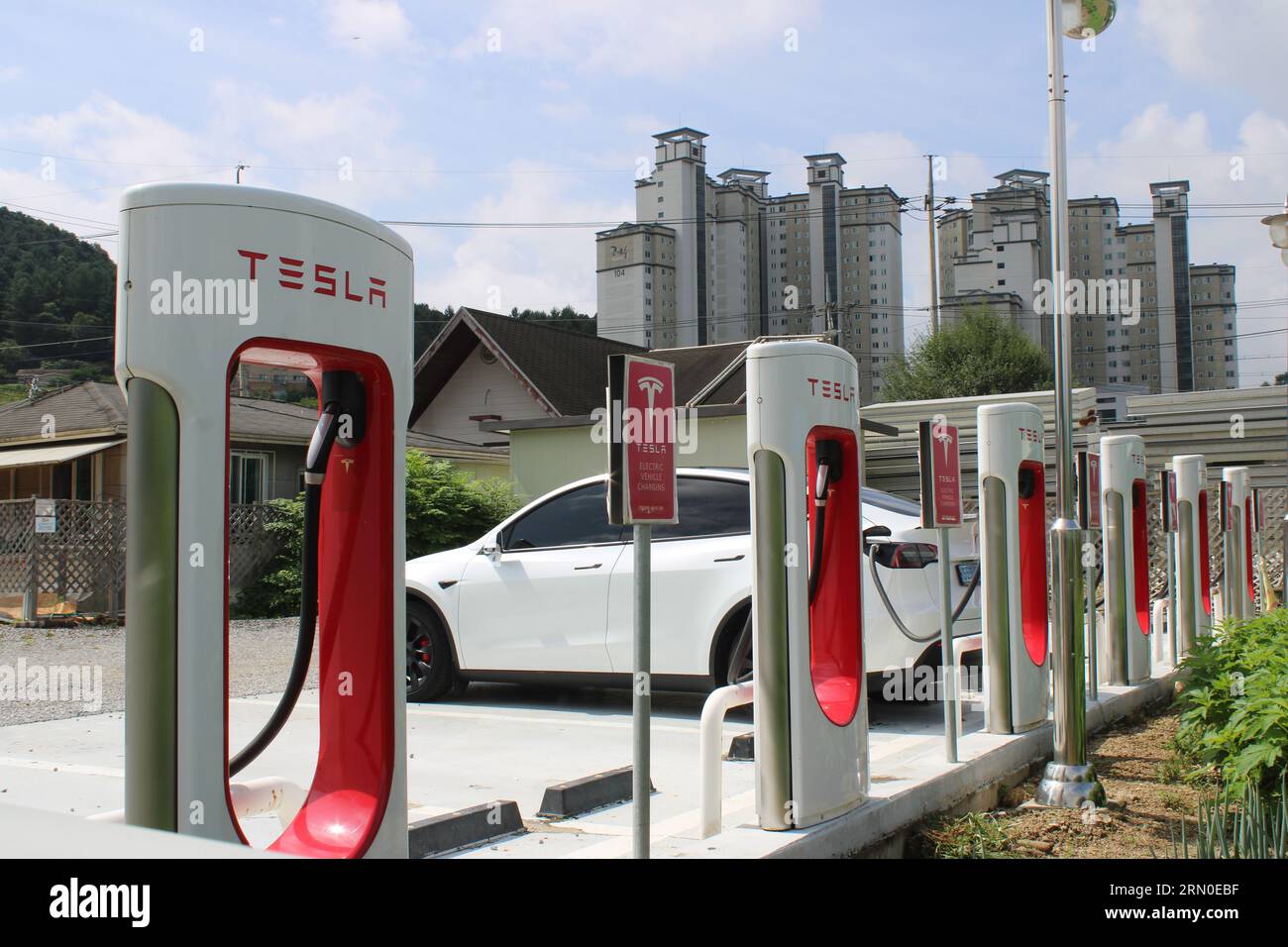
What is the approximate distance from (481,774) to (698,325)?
5887 cm

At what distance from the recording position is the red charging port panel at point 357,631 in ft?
10.4

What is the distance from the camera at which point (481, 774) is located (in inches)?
236

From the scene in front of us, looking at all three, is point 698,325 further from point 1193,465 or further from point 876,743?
point 876,743

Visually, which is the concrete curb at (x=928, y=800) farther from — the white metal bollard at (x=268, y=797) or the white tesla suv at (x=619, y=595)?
the white metal bollard at (x=268, y=797)

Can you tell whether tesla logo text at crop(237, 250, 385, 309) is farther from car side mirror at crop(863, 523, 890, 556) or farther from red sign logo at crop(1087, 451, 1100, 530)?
red sign logo at crop(1087, 451, 1100, 530)

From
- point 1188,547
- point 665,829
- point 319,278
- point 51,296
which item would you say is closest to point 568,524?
point 665,829

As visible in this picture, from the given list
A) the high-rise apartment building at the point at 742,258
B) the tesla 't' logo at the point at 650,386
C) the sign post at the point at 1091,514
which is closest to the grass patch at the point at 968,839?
the tesla 't' logo at the point at 650,386

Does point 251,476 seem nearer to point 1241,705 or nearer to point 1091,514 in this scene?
point 1091,514

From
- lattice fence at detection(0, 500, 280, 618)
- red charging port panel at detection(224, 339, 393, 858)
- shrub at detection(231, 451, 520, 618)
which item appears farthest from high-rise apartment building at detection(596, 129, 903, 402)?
red charging port panel at detection(224, 339, 393, 858)

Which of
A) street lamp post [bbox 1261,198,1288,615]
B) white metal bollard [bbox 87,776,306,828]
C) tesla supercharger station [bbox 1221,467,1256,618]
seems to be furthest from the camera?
street lamp post [bbox 1261,198,1288,615]

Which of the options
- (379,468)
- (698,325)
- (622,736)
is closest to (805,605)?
(379,468)

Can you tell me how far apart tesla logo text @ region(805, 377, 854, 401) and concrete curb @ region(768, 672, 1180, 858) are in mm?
1599

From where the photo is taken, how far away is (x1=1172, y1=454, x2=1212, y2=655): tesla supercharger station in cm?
1013

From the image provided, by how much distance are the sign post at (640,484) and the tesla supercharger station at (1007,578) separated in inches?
130
